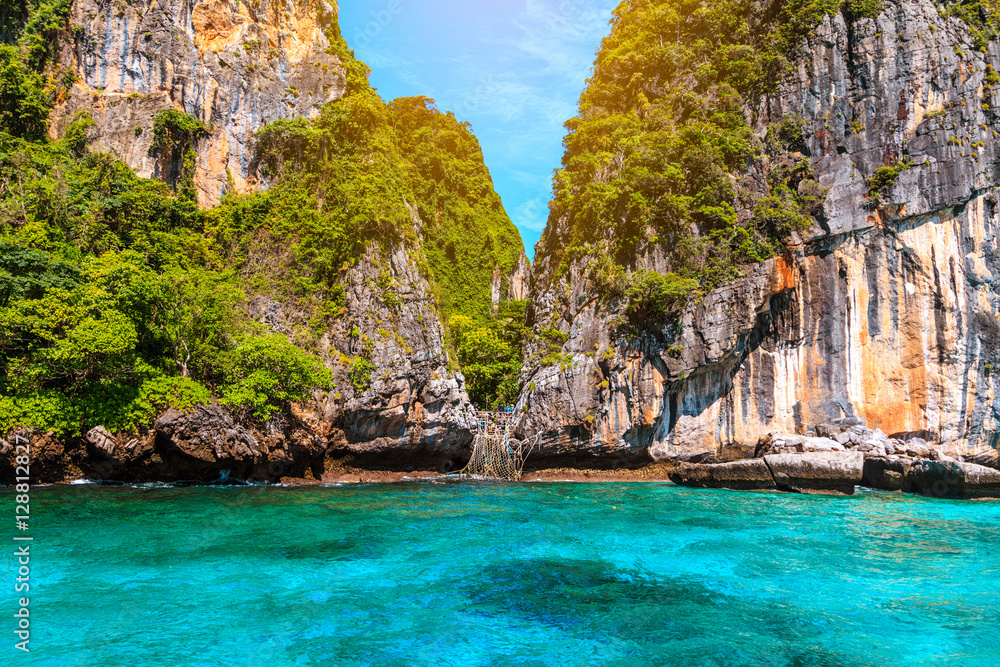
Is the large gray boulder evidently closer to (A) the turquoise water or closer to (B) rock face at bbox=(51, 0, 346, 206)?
(A) the turquoise water

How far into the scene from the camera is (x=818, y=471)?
16922 mm

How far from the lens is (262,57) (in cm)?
2639

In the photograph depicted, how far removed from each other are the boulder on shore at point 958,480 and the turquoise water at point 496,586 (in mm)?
3404

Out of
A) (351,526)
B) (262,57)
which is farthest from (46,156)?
(351,526)

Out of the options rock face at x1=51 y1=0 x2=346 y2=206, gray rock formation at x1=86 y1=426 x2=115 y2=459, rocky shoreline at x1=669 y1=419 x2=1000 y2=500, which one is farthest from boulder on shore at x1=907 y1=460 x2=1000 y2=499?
rock face at x1=51 y1=0 x2=346 y2=206

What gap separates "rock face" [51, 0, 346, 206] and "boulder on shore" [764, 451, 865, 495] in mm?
24145

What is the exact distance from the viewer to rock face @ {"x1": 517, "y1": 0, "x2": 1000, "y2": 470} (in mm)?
20219

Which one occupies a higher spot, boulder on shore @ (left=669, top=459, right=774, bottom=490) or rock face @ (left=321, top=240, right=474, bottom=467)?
rock face @ (left=321, top=240, right=474, bottom=467)

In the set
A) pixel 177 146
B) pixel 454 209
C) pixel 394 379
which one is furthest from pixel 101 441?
pixel 454 209

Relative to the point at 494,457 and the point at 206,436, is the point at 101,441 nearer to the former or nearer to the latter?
the point at 206,436

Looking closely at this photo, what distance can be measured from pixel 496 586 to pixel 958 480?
15256 millimetres

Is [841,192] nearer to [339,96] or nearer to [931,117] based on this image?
[931,117]

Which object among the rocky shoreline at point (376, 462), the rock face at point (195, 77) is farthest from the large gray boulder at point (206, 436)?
the rock face at point (195, 77)

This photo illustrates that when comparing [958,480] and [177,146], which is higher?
[177,146]
